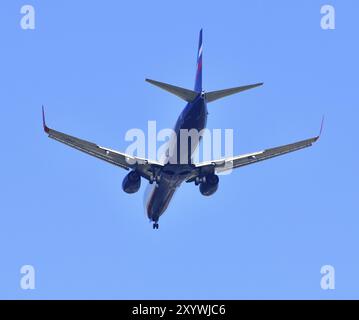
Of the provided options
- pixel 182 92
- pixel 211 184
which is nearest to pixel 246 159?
pixel 211 184

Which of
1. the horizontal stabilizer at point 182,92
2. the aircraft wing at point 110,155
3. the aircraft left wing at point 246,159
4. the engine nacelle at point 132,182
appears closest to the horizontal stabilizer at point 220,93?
the horizontal stabilizer at point 182,92

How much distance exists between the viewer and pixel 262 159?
64.2 m

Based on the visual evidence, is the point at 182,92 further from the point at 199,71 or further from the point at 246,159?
the point at 246,159

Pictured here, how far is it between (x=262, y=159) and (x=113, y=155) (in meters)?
11.3

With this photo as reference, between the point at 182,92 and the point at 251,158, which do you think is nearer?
the point at 182,92

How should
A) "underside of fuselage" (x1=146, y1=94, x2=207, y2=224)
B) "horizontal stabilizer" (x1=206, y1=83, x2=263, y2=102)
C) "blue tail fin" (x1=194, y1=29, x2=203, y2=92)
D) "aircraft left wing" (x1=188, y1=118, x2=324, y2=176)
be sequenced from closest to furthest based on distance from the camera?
"horizontal stabilizer" (x1=206, y1=83, x2=263, y2=102) → "underside of fuselage" (x1=146, y1=94, x2=207, y2=224) → "blue tail fin" (x1=194, y1=29, x2=203, y2=92) → "aircraft left wing" (x1=188, y1=118, x2=324, y2=176)

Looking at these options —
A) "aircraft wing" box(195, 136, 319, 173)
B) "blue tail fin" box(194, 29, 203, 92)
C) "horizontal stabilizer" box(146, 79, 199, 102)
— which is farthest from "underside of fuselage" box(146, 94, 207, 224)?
"blue tail fin" box(194, 29, 203, 92)

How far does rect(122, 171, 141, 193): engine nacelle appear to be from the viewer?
202ft

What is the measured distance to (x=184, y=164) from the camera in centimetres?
6009

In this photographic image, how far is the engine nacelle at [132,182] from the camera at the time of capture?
6153cm

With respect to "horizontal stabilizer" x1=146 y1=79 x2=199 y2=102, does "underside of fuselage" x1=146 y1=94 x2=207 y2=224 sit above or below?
below

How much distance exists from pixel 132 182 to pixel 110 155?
252 centimetres

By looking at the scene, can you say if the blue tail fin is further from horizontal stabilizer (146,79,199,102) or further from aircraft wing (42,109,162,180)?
aircraft wing (42,109,162,180)
